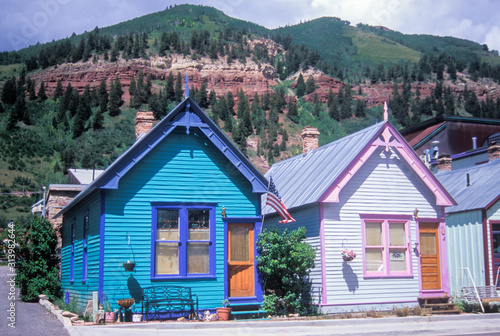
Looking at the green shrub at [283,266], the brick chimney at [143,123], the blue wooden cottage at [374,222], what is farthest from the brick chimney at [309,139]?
the green shrub at [283,266]

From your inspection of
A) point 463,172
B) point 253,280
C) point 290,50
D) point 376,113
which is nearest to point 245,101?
point 376,113

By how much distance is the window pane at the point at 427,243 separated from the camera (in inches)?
737

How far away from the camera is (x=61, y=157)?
262 ft

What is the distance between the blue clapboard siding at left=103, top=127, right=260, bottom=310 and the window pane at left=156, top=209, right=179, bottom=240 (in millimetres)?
331

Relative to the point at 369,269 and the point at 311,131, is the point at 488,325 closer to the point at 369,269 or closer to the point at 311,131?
the point at 369,269

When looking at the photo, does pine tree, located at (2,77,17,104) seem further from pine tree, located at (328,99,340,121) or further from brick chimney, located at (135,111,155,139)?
brick chimney, located at (135,111,155,139)

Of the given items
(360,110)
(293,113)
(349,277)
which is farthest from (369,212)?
(360,110)

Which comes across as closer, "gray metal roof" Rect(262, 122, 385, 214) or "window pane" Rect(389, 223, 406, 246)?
"gray metal roof" Rect(262, 122, 385, 214)

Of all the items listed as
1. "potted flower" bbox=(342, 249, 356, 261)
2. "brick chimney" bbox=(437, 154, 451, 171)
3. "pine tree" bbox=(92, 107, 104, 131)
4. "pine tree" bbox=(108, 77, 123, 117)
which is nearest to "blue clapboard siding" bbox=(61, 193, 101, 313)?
"potted flower" bbox=(342, 249, 356, 261)

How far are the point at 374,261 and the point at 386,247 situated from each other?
596mm

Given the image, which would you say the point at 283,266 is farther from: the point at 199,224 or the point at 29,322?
the point at 29,322

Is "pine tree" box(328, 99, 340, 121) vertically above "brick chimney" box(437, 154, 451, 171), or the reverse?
"pine tree" box(328, 99, 340, 121)

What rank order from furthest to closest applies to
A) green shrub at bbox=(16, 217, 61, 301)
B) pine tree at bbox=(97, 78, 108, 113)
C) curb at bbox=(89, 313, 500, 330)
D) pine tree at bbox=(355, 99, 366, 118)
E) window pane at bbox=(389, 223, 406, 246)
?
pine tree at bbox=(355, 99, 366, 118) < pine tree at bbox=(97, 78, 108, 113) < green shrub at bbox=(16, 217, 61, 301) < window pane at bbox=(389, 223, 406, 246) < curb at bbox=(89, 313, 500, 330)

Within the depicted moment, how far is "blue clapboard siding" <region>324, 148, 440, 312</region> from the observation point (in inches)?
675
